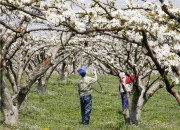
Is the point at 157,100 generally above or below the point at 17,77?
below

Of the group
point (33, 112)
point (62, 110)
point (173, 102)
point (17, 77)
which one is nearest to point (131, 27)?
point (17, 77)

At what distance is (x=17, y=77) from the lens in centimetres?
1638

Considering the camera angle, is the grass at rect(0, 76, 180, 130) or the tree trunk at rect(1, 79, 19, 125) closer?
the tree trunk at rect(1, 79, 19, 125)

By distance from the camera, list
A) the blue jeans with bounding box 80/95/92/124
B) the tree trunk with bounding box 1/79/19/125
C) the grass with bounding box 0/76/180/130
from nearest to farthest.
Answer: the tree trunk with bounding box 1/79/19/125, the grass with bounding box 0/76/180/130, the blue jeans with bounding box 80/95/92/124

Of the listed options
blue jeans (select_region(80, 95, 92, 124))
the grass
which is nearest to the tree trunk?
the grass

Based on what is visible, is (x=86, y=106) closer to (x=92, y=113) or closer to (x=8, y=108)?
(x=8, y=108)

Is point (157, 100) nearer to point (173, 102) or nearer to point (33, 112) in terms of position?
point (173, 102)

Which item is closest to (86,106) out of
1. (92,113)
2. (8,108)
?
(8,108)

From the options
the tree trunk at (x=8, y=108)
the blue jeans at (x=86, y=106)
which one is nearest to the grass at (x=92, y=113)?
the tree trunk at (x=8, y=108)

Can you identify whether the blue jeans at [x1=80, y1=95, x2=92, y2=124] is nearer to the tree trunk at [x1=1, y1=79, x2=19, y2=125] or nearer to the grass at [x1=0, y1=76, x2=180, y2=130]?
the grass at [x1=0, y1=76, x2=180, y2=130]

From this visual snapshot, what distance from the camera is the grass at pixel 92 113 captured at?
605 inches

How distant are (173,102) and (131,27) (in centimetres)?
2301

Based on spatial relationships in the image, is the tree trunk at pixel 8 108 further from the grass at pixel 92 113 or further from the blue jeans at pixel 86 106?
the blue jeans at pixel 86 106

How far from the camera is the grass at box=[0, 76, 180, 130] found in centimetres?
1536
